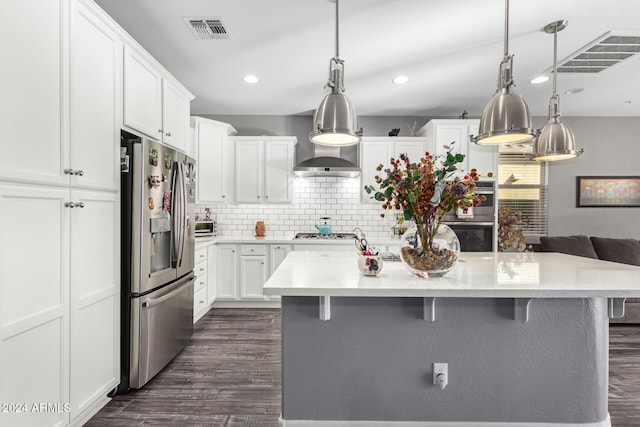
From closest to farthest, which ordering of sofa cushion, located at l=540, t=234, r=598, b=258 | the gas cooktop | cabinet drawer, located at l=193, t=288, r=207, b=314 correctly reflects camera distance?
cabinet drawer, located at l=193, t=288, r=207, b=314 < sofa cushion, located at l=540, t=234, r=598, b=258 < the gas cooktop

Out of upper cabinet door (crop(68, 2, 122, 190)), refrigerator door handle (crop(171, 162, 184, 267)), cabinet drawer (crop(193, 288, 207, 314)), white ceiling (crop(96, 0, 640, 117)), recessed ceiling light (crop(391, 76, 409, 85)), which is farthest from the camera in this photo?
cabinet drawer (crop(193, 288, 207, 314))

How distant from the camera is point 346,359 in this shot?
1904 mm

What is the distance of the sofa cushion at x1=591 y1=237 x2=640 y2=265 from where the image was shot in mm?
Result: 4199

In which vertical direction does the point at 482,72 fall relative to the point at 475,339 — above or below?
above

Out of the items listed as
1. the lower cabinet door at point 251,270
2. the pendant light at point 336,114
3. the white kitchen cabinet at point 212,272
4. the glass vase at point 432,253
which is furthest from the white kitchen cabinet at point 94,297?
the lower cabinet door at point 251,270

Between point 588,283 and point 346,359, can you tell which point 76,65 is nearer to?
point 346,359

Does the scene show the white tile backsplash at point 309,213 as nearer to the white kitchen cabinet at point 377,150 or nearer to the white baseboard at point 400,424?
the white kitchen cabinet at point 377,150

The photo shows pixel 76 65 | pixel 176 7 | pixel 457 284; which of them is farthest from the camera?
pixel 176 7

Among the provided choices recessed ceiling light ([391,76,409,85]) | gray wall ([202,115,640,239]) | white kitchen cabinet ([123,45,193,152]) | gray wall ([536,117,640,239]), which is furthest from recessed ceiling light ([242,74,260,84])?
gray wall ([536,117,640,239])

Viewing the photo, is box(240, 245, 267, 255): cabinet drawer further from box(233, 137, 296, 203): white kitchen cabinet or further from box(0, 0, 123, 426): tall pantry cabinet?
box(0, 0, 123, 426): tall pantry cabinet

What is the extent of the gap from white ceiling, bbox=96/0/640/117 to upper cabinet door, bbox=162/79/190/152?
0.41 meters

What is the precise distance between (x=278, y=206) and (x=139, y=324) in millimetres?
2902

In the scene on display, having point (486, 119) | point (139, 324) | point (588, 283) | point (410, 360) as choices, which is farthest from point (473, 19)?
point (139, 324)

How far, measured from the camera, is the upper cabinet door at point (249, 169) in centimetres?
473
